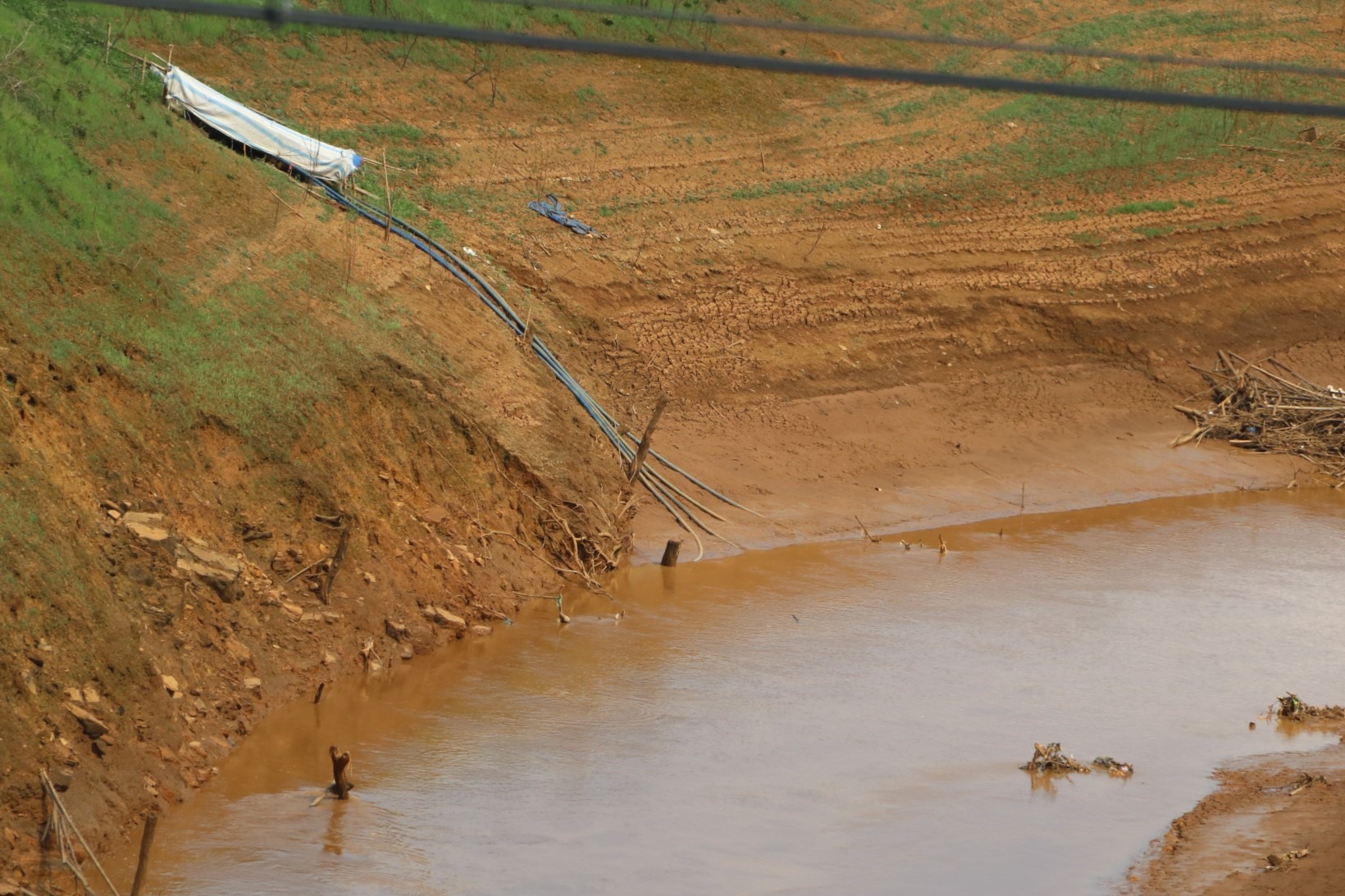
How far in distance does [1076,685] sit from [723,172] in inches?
428

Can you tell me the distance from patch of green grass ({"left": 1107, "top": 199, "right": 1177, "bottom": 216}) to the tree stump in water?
652 inches

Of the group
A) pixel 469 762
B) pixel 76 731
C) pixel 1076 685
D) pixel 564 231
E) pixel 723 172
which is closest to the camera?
pixel 76 731

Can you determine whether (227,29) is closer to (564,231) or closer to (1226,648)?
(564,231)

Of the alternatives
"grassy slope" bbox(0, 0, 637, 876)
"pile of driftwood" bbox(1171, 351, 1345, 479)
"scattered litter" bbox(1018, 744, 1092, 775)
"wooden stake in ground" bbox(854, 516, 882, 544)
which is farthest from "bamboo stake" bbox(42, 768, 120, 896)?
"pile of driftwood" bbox(1171, 351, 1345, 479)

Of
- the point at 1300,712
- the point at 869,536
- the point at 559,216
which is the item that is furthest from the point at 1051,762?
the point at 559,216

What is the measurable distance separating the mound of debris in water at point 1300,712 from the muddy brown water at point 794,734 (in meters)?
0.27

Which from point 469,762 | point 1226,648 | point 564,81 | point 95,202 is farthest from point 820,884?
point 564,81

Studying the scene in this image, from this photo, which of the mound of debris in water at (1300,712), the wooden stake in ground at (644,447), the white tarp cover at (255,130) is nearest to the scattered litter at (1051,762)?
the mound of debris in water at (1300,712)

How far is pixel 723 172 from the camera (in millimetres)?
21812

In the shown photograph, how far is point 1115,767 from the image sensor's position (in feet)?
36.6

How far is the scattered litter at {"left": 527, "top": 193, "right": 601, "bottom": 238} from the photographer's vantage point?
19391 millimetres

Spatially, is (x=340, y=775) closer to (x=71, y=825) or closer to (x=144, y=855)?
(x=71, y=825)

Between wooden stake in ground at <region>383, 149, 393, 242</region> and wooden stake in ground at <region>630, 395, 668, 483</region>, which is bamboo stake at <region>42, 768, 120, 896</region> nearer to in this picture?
wooden stake in ground at <region>630, 395, 668, 483</region>

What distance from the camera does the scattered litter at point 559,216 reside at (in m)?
19.4
